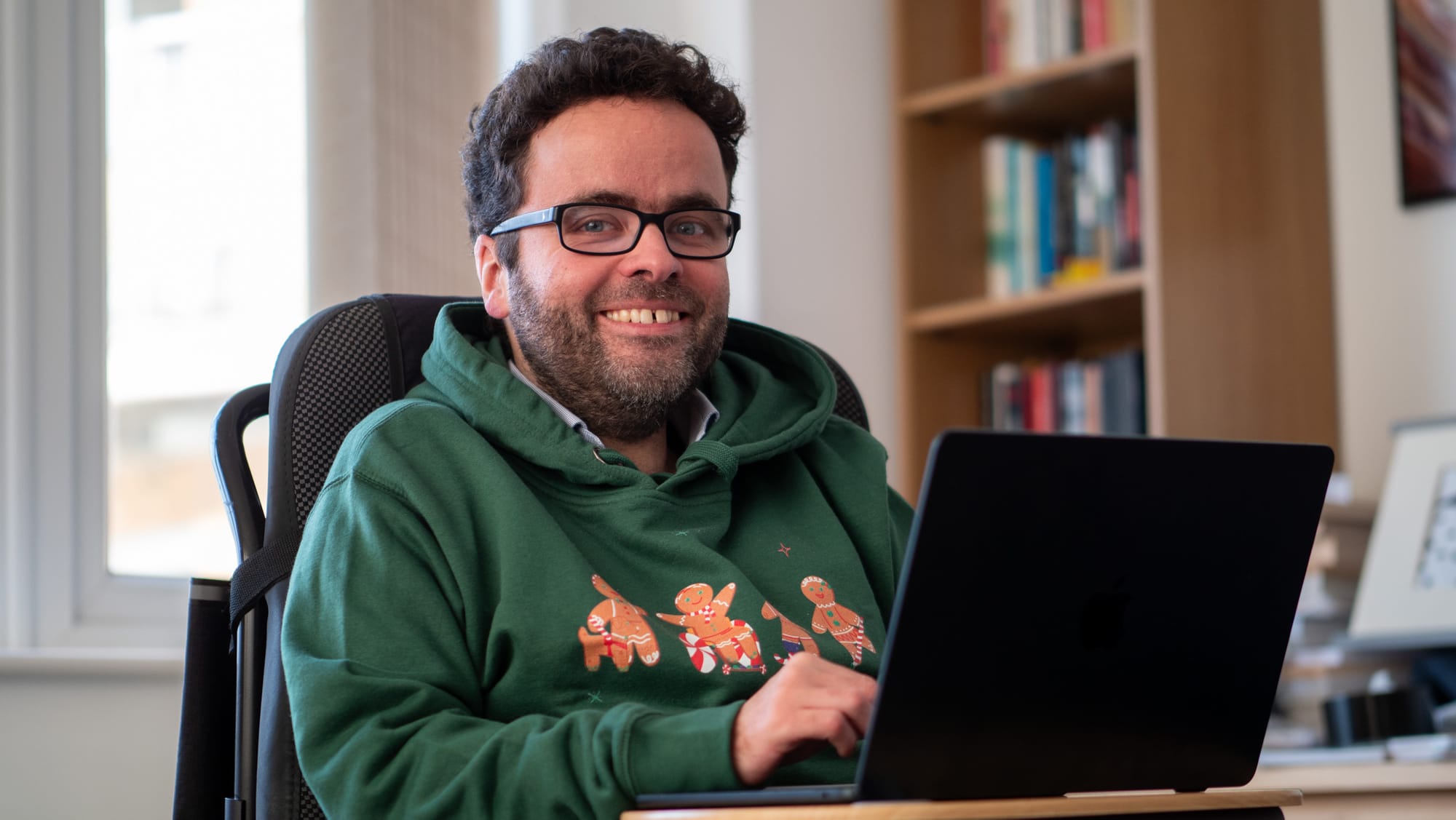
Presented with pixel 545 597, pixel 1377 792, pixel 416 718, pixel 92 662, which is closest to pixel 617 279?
pixel 545 597

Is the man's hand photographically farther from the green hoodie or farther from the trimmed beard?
the trimmed beard

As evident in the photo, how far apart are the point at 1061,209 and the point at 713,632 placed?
1.71 metres

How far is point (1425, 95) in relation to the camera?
2441 mm

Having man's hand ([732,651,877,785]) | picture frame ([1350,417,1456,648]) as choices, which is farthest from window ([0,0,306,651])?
picture frame ([1350,417,1456,648])

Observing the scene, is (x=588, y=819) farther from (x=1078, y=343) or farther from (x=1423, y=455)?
(x=1078, y=343)

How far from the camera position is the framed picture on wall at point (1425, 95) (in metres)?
2.42

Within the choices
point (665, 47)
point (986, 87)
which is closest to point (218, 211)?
point (665, 47)

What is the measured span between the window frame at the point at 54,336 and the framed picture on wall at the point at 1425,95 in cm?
198

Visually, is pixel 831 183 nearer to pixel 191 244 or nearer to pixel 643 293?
pixel 191 244

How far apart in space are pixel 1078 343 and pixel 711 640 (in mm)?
1886

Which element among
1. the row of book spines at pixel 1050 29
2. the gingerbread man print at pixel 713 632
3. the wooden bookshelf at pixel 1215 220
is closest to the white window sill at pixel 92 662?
the gingerbread man print at pixel 713 632

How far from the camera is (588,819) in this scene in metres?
0.94

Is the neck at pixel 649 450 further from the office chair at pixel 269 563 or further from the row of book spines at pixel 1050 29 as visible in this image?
the row of book spines at pixel 1050 29

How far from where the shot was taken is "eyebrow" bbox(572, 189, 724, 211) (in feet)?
4.34
